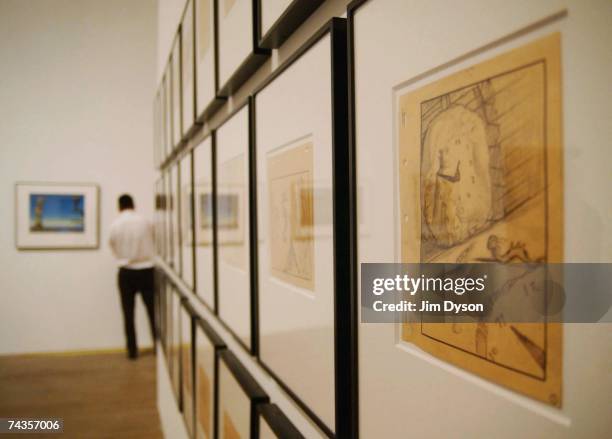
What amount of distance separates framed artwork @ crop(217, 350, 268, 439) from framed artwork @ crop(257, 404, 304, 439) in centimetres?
3

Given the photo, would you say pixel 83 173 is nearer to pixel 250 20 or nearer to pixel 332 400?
pixel 250 20

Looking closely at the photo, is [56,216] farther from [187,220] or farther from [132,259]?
[187,220]

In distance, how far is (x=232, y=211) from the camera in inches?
45.3

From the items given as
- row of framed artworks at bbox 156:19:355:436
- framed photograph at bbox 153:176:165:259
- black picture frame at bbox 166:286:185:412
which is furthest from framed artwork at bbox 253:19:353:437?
framed photograph at bbox 153:176:165:259

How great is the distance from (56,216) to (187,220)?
4.17 meters

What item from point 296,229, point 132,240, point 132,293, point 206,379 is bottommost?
point 132,293

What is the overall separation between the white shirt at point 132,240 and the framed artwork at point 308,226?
14.2 feet

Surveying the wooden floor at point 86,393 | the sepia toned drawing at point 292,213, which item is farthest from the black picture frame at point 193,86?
the wooden floor at point 86,393

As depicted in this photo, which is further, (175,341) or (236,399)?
(175,341)

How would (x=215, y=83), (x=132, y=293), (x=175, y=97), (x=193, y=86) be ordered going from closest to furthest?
(x=215, y=83) < (x=193, y=86) < (x=175, y=97) < (x=132, y=293)

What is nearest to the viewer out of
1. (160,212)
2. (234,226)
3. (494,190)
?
(494,190)

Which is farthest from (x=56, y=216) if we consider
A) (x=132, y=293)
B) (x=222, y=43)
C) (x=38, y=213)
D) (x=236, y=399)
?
(x=236, y=399)

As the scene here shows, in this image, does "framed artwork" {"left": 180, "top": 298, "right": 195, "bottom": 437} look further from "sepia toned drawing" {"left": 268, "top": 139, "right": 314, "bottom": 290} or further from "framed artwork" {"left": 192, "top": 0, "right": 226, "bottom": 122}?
"sepia toned drawing" {"left": 268, "top": 139, "right": 314, "bottom": 290}

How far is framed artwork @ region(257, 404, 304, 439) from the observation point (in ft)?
2.47
